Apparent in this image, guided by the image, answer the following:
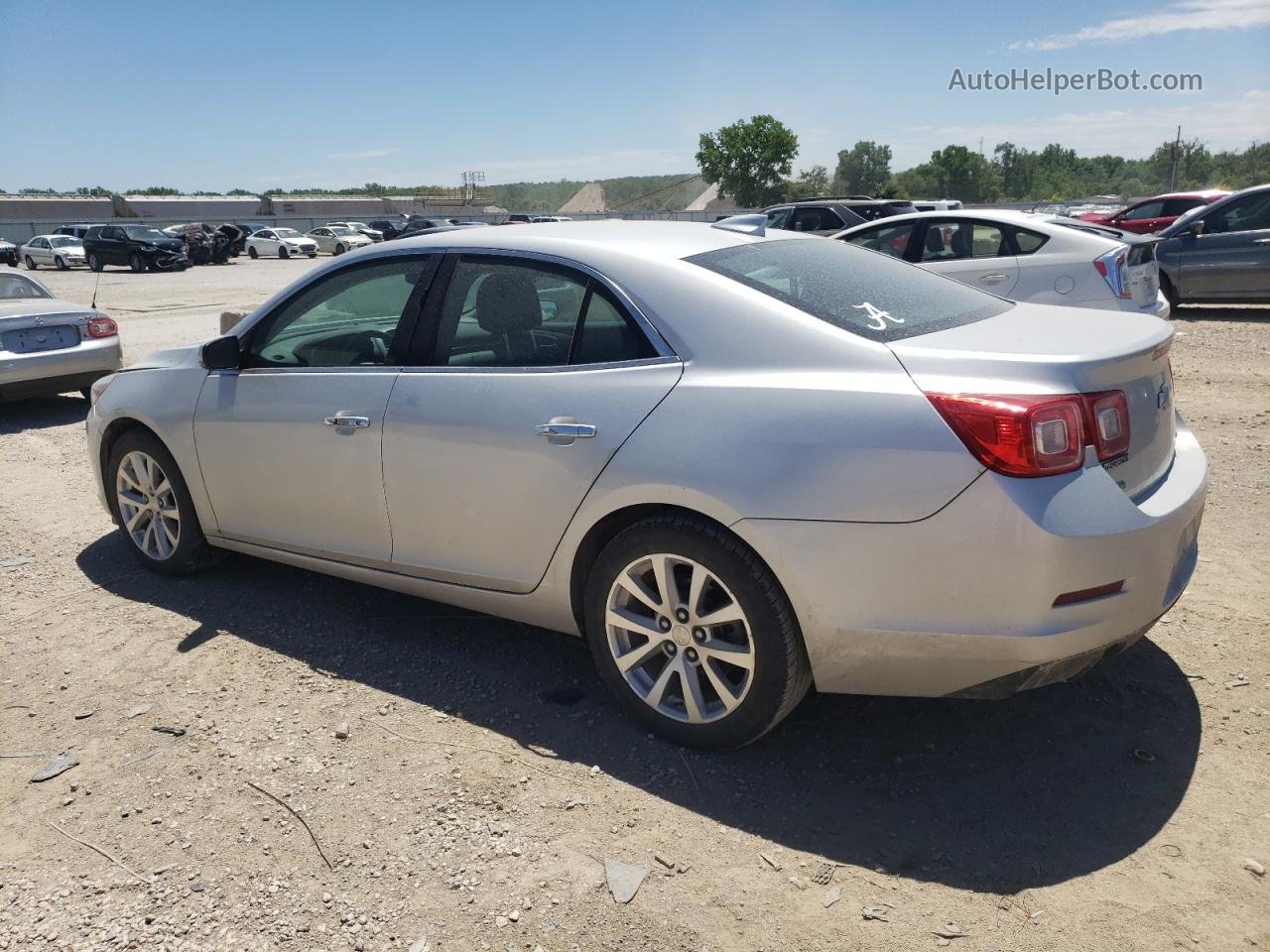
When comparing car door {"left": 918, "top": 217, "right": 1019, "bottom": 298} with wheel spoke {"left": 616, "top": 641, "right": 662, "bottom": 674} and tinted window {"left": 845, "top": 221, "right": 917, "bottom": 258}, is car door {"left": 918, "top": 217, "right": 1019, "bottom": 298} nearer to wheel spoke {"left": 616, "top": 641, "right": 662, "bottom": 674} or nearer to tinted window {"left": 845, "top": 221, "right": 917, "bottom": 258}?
tinted window {"left": 845, "top": 221, "right": 917, "bottom": 258}

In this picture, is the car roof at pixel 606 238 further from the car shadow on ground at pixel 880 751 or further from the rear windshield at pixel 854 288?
the car shadow on ground at pixel 880 751

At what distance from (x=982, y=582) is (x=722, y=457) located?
0.80 metres

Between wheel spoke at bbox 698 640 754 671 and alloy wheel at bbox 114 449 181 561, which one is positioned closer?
wheel spoke at bbox 698 640 754 671

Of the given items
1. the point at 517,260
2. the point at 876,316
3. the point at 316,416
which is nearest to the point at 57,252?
the point at 316,416

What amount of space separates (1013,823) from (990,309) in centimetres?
174

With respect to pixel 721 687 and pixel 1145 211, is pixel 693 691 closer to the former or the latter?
pixel 721 687

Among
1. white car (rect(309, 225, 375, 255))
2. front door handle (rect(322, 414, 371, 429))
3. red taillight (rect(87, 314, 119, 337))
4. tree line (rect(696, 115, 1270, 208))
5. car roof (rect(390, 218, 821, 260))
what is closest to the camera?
car roof (rect(390, 218, 821, 260))

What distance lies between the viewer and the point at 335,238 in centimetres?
4738

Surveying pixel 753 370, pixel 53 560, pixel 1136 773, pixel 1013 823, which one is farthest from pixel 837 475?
pixel 53 560

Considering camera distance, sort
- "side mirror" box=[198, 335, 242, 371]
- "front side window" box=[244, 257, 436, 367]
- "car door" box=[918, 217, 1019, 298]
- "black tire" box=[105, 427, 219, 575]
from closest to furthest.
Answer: "front side window" box=[244, 257, 436, 367]
"side mirror" box=[198, 335, 242, 371]
"black tire" box=[105, 427, 219, 575]
"car door" box=[918, 217, 1019, 298]

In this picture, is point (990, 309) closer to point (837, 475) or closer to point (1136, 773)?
point (837, 475)

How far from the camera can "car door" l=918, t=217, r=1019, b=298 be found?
934cm

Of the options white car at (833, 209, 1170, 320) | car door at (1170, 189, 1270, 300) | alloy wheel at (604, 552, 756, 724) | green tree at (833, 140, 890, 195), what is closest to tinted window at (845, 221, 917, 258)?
white car at (833, 209, 1170, 320)

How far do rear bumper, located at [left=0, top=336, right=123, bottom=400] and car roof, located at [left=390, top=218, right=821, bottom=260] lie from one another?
6.30m
